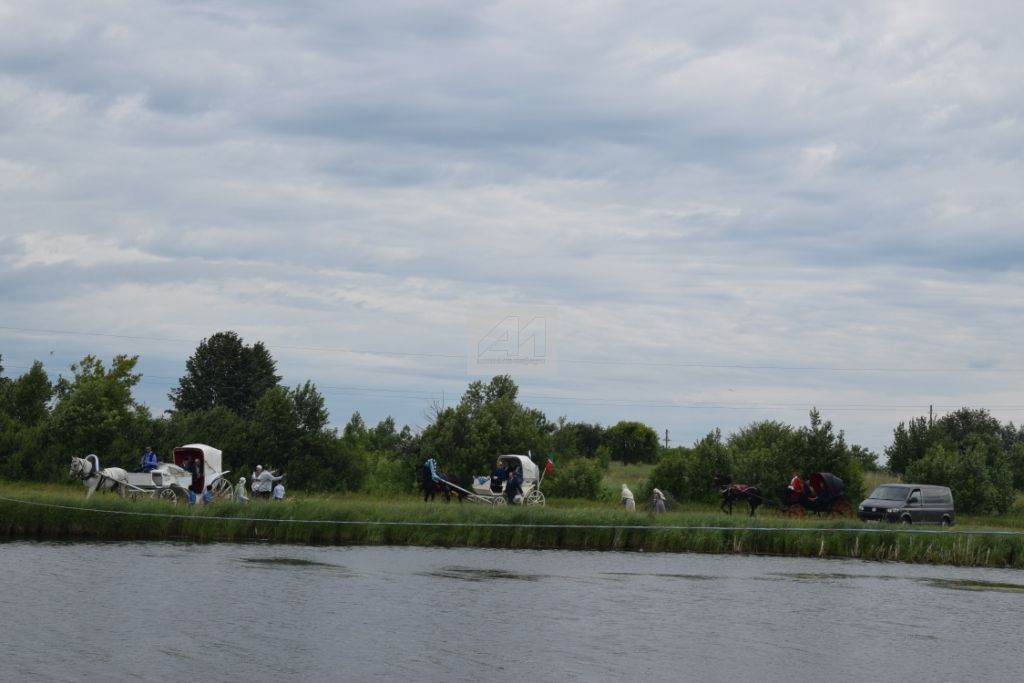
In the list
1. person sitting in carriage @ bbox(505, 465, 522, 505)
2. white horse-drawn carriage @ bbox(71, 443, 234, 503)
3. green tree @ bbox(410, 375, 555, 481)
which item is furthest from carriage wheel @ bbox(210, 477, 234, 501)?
green tree @ bbox(410, 375, 555, 481)

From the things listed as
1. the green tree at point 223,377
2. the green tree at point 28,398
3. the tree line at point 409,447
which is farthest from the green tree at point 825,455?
the green tree at point 223,377

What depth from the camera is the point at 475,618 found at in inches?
1080

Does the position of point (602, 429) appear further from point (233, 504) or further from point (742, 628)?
point (742, 628)

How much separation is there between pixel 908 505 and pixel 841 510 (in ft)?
8.74

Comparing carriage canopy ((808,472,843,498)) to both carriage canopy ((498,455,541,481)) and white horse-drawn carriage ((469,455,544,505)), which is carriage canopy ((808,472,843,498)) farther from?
carriage canopy ((498,455,541,481))

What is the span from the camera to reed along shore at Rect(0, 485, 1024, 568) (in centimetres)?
3900

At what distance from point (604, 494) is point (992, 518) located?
61.5 feet

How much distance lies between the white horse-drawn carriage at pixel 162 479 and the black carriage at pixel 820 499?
71.8 feet

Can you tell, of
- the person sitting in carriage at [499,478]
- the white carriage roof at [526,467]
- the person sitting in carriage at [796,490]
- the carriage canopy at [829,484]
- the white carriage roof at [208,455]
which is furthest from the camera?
the white carriage roof at [526,467]

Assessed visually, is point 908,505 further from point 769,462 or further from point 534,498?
point 534,498

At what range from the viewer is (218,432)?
69.6m

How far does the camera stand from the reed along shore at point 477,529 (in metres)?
39.0

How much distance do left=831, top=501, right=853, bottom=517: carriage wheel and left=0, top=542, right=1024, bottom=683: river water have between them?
10.8 metres

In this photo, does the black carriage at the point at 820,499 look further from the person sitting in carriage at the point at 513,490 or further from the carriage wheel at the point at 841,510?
the person sitting in carriage at the point at 513,490
